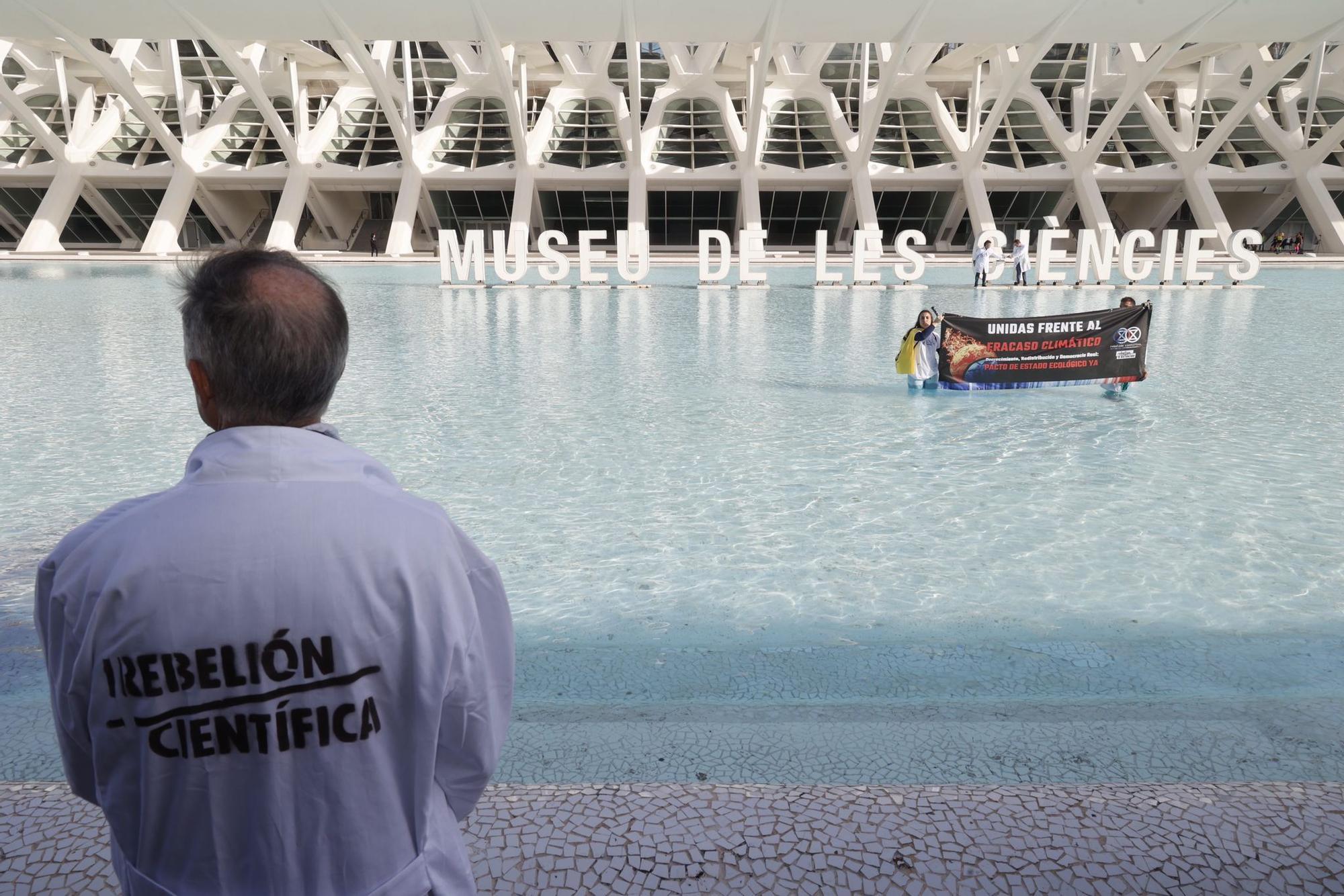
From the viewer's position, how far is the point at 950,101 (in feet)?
134

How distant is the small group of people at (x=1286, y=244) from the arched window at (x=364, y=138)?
36341 millimetres

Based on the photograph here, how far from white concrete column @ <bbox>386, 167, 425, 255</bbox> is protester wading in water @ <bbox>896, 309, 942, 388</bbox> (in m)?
27.5

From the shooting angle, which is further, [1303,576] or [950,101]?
[950,101]

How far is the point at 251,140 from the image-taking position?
127 ft

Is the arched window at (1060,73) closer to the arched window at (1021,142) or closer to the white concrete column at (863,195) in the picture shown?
the arched window at (1021,142)

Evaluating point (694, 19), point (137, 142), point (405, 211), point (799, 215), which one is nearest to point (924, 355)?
point (694, 19)

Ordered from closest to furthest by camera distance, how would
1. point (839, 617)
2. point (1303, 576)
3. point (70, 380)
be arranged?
point (839, 617), point (1303, 576), point (70, 380)

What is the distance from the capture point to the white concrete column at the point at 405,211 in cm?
3325

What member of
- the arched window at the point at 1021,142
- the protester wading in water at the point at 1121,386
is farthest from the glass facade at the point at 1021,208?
the protester wading in water at the point at 1121,386

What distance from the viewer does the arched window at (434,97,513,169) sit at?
38219mm

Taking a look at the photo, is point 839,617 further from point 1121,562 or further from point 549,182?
point 549,182

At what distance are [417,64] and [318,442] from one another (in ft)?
142

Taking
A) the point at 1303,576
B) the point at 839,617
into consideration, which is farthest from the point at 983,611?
the point at 1303,576

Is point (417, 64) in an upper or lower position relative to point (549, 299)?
upper
